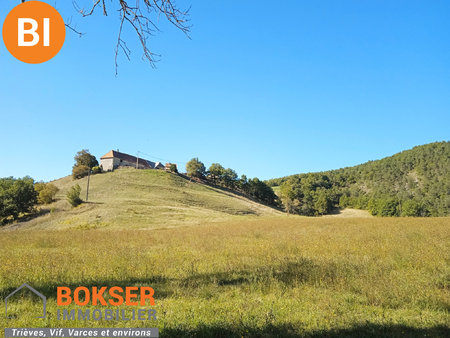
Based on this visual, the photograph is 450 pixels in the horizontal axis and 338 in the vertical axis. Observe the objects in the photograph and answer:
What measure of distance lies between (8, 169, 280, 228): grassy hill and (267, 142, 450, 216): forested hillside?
1683 inches

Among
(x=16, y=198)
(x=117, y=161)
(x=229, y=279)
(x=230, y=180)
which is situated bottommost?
(x=229, y=279)

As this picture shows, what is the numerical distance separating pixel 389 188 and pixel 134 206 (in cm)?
13560

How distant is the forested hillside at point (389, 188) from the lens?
318ft

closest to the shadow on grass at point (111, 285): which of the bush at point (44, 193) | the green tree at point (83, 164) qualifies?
the bush at point (44, 193)

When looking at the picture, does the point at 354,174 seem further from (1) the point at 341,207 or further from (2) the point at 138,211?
(2) the point at 138,211

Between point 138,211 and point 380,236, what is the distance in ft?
122

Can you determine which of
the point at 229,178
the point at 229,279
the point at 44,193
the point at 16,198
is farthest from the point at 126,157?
the point at 229,279

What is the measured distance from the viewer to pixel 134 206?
4391 cm

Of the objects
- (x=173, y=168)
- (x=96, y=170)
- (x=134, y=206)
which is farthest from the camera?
(x=173, y=168)

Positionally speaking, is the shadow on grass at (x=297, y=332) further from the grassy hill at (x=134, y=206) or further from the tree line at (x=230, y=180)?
the tree line at (x=230, y=180)

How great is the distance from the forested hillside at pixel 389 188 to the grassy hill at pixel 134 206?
140ft

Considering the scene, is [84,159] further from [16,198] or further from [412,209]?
[412,209]

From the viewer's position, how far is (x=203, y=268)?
707 cm

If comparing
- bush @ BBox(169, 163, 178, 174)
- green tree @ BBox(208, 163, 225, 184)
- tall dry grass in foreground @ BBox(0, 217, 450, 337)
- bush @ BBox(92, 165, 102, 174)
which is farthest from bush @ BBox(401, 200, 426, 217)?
bush @ BBox(92, 165, 102, 174)
